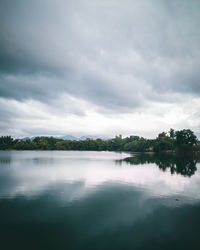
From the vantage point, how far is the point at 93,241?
24.2 feet

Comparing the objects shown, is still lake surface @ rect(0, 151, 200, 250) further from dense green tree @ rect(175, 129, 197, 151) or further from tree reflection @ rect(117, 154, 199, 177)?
dense green tree @ rect(175, 129, 197, 151)

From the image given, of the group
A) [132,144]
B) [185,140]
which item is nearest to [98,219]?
[185,140]

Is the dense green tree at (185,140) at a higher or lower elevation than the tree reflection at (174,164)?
higher

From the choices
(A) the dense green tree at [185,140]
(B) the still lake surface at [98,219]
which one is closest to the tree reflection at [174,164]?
(B) the still lake surface at [98,219]

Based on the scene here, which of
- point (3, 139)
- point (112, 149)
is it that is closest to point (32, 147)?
point (3, 139)

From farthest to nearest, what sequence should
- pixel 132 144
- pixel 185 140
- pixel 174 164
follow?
1. pixel 132 144
2. pixel 185 140
3. pixel 174 164

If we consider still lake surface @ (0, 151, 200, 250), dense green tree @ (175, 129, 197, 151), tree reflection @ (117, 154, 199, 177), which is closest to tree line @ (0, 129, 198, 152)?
dense green tree @ (175, 129, 197, 151)

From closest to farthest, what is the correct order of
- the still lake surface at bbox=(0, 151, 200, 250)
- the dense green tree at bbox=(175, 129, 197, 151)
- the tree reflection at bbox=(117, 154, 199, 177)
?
the still lake surface at bbox=(0, 151, 200, 250), the tree reflection at bbox=(117, 154, 199, 177), the dense green tree at bbox=(175, 129, 197, 151)

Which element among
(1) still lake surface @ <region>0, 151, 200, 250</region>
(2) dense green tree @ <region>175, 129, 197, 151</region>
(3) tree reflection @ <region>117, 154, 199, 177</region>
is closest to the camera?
(1) still lake surface @ <region>0, 151, 200, 250</region>

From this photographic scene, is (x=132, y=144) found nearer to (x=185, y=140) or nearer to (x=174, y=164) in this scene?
(x=185, y=140)

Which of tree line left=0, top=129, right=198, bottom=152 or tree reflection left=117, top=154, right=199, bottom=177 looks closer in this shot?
tree reflection left=117, top=154, right=199, bottom=177

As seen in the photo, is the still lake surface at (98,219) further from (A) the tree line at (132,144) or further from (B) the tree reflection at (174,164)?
(A) the tree line at (132,144)

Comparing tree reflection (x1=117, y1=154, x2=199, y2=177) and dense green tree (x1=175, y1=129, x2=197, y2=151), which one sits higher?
dense green tree (x1=175, y1=129, x2=197, y2=151)

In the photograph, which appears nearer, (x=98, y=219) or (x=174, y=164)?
(x=98, y=219)
